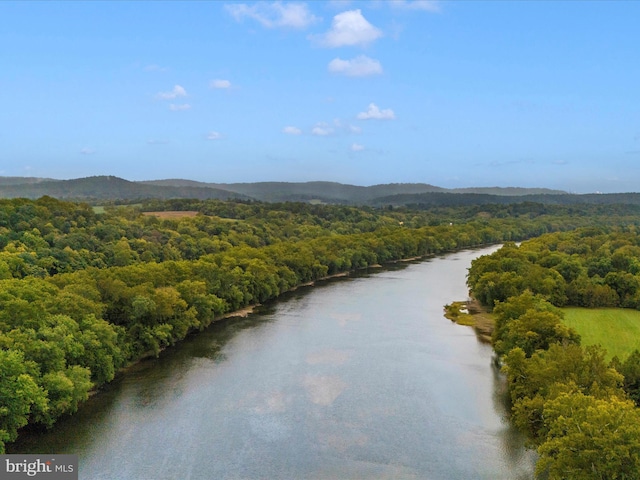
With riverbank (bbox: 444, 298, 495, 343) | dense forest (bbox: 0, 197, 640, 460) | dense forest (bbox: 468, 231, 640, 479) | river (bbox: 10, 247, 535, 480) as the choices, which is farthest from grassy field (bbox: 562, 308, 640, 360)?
river (bbox: 10, 247, 535, 480)

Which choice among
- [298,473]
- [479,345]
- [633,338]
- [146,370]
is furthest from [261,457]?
[633,338]

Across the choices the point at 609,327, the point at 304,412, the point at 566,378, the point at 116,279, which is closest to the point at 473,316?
the point at 609,327

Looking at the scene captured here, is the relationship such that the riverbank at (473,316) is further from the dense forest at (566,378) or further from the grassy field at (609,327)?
the grassy field at (609,327)

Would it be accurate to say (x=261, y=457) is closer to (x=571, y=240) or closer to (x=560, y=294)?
(x=560, y=294)

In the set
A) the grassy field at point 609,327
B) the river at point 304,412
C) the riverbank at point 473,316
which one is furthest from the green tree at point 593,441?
the riverbank at point 473,316

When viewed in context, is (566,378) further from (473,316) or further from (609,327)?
(473,316)

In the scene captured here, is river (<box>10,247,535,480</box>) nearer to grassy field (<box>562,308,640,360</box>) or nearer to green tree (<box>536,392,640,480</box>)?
green tree (<box>536,392,640,480</box>)
